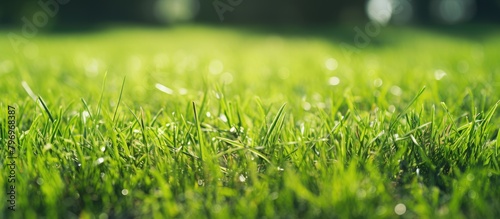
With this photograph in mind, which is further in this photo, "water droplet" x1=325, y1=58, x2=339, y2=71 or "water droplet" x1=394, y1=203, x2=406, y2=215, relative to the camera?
"water droplet" x1=325, y1=58, x2=339, y2=71

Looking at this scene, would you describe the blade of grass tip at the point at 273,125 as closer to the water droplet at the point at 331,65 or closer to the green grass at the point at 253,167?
the green grass at the point at 253,167

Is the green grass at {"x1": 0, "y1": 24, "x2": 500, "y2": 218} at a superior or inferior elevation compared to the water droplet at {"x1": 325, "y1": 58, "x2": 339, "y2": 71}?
superior

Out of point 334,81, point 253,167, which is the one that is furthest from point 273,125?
point 334,81

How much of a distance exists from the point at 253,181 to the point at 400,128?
0.46m

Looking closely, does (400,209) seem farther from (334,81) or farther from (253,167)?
(334,81)

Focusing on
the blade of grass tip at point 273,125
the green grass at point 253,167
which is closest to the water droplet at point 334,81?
the green grass at point 253,167

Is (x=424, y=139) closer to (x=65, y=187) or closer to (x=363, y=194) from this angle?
(x=363, y=194)

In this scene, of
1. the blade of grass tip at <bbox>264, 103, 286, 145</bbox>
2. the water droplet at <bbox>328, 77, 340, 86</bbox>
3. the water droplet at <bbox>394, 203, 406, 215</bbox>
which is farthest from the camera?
the water droplet at <bbox>328, 77, 340, 86</bbox>

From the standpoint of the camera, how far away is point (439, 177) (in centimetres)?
117

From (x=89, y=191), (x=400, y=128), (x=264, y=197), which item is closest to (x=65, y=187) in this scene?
(x=89, y=191)

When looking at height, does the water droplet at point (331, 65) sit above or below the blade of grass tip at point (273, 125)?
below

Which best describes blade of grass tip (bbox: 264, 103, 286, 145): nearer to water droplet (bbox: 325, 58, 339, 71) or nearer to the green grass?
the green grass

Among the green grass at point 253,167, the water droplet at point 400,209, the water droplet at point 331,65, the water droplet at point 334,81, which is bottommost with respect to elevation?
the water droplet at point 331,65

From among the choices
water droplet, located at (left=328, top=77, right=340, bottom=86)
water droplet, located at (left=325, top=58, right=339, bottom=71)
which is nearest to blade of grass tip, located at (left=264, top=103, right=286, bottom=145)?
water droplet, located at (left=328, top=77, right=340, bottom=86)
